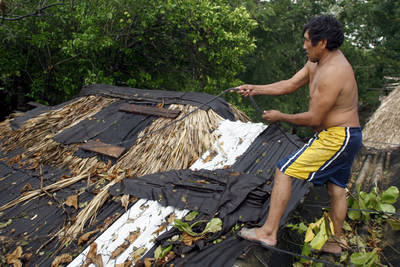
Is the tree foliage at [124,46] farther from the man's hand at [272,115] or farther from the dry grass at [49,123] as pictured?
the man's hand at [272,115]

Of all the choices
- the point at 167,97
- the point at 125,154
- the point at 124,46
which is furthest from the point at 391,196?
the point at 124,46

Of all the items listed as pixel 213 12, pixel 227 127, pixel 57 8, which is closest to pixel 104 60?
pixel 57 8

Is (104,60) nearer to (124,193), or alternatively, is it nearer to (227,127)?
(227,127)

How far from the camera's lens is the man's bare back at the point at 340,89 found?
2121mm

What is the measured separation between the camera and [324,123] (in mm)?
2322

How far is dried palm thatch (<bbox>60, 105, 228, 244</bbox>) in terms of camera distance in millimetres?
3711

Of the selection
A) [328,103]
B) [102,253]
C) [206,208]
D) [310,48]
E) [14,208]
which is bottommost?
[14,208]

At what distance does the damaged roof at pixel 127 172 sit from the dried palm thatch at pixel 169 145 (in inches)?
0.5

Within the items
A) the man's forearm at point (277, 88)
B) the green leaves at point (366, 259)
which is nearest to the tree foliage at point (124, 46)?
the man's forearm at point (277, 88)

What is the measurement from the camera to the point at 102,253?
2.57 metres

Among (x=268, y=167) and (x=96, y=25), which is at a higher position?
(x=96, y=25)

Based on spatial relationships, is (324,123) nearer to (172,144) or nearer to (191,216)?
(191,216)

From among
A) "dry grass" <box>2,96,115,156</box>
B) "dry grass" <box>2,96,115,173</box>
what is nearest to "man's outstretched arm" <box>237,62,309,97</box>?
"dry grass" <box>2,96,115,173</box>

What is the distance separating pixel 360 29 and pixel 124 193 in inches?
747
